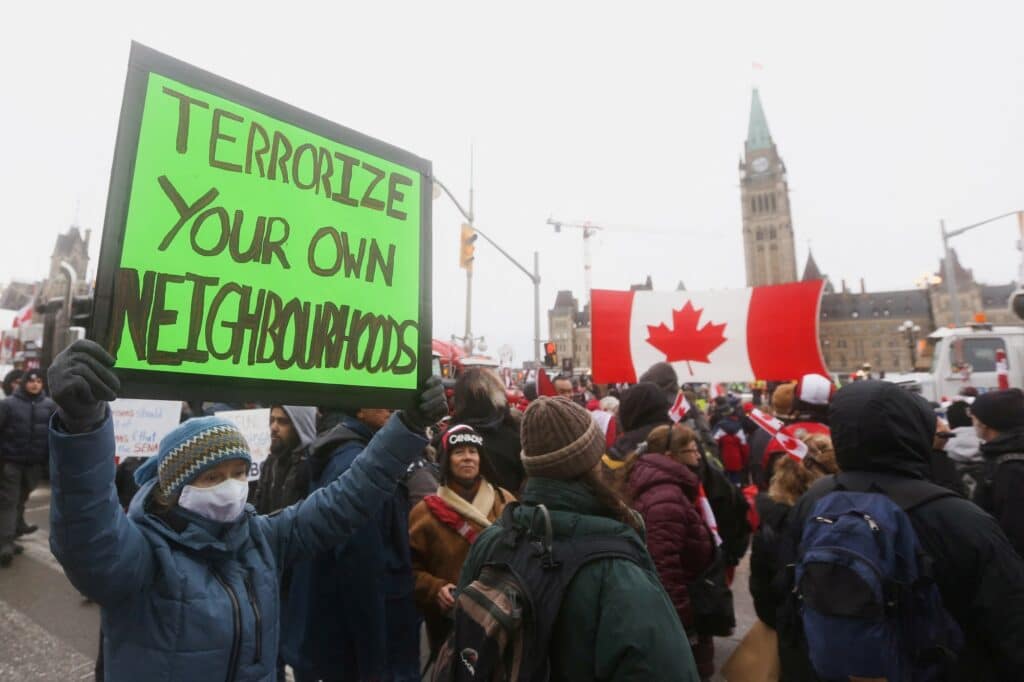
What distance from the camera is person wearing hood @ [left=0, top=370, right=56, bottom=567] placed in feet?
21.8

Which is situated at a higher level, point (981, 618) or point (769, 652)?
point (981, 618)

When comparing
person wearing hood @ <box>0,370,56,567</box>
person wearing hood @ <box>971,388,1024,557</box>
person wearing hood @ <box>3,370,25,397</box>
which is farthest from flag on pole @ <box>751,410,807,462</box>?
person wearing hood @ <box>3,370,25,397</box>

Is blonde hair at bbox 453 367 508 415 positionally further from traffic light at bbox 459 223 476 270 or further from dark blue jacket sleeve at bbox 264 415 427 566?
traffic light at bbox 459 223 476 270

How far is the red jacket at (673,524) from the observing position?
313 cm

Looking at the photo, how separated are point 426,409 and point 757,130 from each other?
424 feet

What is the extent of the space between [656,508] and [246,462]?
2161 mm

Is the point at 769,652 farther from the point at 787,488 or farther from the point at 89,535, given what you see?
the point at 89,535

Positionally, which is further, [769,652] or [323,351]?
[769,652]

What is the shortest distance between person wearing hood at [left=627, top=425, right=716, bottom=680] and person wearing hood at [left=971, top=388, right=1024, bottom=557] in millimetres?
1445

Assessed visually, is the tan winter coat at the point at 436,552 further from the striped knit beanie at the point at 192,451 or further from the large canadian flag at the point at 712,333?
the large canadian flag at the point at 712,333

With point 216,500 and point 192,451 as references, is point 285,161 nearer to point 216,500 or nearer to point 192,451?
point 192,451

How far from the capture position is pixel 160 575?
1729mm

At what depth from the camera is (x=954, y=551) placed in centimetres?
187

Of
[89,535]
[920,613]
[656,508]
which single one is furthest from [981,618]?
[89,535]
